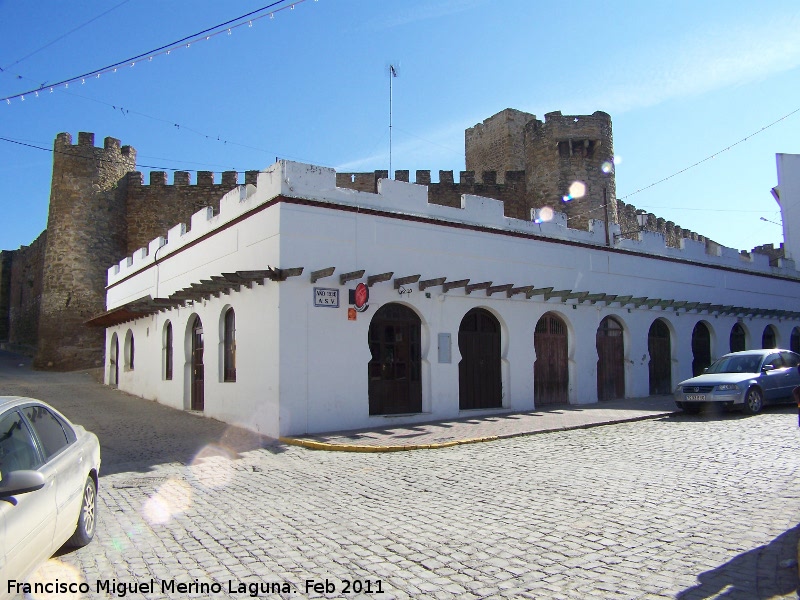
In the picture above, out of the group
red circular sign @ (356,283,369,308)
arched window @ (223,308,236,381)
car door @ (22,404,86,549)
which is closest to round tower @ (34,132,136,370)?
arched window @ (223,308,236,381)

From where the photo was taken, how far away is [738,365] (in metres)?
15.3

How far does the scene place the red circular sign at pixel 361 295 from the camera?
1276cm

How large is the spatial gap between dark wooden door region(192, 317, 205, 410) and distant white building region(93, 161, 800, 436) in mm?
53

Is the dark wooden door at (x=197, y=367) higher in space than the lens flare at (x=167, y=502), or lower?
higher

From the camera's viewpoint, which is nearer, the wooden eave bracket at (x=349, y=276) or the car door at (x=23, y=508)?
the car door at (x=23, y=508)

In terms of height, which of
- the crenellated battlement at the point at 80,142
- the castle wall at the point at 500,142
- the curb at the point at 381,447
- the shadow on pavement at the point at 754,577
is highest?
the castle wall at the point at 500,142

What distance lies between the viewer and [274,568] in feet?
16.1

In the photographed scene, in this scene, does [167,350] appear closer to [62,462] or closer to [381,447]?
[381,447]

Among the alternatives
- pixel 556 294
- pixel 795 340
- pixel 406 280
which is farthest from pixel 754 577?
pixel 795 340

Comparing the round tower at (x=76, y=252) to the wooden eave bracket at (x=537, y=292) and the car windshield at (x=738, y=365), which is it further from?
the car windshield at (x=738, y=365)

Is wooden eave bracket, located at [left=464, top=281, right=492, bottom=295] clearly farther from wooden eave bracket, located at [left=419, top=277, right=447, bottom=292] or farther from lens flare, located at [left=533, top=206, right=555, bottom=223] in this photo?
lens flare, located at [left=533, top=206, right=555, bottom=223]

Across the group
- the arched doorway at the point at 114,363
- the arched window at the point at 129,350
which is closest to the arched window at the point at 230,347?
the arched window at the point at 129,350

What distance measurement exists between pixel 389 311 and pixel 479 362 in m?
3.03

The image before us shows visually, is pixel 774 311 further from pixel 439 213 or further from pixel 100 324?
pixel 100 324
